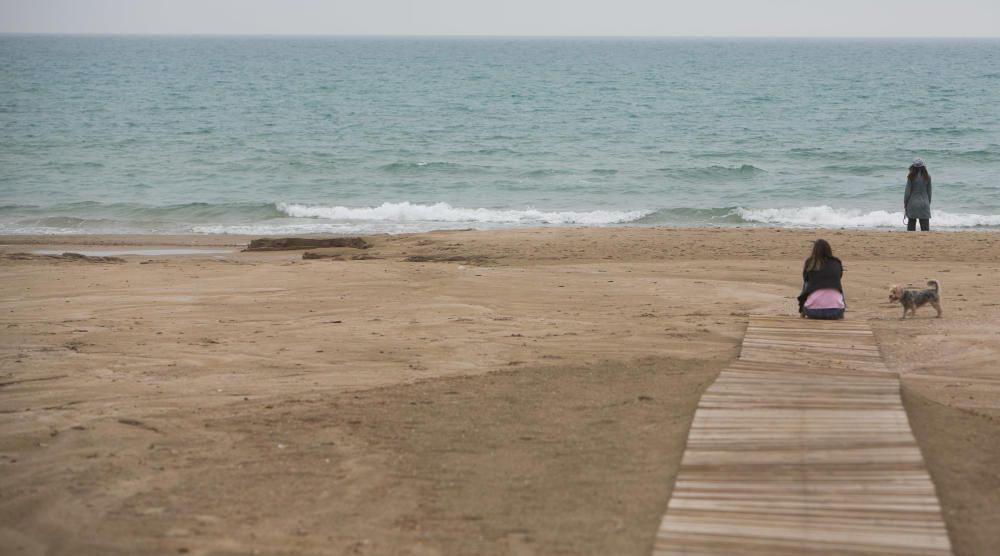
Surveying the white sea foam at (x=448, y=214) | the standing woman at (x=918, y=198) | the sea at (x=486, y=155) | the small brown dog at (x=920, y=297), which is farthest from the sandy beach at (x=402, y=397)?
the white sea foam at (x=448, y=214)

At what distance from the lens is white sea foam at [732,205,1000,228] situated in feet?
78.0

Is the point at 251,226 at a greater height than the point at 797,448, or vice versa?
the point at 797,448

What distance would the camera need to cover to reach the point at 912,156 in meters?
34.0

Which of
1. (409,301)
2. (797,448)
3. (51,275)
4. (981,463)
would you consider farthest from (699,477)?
(51,275)

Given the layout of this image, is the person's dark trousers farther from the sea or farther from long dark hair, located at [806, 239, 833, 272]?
the sea

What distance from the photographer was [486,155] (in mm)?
35812

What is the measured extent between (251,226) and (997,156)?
2257cm

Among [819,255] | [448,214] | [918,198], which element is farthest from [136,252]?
[918,198]

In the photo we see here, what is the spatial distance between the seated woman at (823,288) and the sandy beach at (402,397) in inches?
20.1

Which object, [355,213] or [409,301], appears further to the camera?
[355,213]

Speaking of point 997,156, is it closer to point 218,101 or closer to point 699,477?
point 699,477

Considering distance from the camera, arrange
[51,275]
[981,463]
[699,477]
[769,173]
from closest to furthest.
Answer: [699,477] < [981,463] < [51,275] < [769,173]

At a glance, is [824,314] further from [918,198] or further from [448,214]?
[448,214]

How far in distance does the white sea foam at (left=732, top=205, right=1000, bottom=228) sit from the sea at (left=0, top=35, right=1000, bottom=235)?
0.07m
